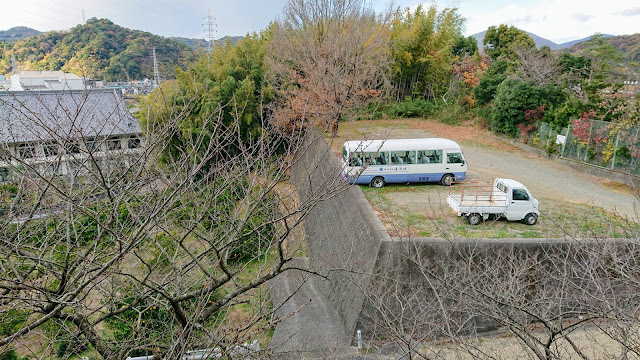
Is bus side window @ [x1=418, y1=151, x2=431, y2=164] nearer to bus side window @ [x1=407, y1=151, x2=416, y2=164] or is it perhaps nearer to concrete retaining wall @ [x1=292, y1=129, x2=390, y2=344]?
bus side window @ [x1=407, y1=151, x2=416, y2=164]

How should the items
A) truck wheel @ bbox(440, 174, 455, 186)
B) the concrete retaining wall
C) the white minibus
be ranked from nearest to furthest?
the concrete retaining wall < the white minibus < truck wheel @ bbox(440, 174, 455, 186)

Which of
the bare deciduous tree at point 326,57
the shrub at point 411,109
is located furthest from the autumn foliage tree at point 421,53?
the bare deciduous tree at point 326,57

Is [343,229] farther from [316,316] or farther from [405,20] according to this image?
[405,20]

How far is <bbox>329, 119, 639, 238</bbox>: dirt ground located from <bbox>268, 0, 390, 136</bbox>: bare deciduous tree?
5.46 feet

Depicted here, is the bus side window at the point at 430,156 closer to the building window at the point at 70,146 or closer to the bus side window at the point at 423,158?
the bus side window at the point at 423,158

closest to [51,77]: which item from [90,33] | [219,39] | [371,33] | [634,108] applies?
[90,33]

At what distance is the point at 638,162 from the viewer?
993 centimetres

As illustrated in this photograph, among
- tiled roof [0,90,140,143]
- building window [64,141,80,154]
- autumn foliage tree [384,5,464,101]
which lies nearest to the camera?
tiled roof [0,90,140,143]

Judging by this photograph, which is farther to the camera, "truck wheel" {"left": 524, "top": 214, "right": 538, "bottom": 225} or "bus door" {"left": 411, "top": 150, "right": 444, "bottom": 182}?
"bus door" {"left": 411, "top": 150, "right": 444, "bottom": 182}

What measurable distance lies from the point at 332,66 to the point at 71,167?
10.2m

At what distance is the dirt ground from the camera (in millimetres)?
7582

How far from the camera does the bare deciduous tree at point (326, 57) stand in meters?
12.9

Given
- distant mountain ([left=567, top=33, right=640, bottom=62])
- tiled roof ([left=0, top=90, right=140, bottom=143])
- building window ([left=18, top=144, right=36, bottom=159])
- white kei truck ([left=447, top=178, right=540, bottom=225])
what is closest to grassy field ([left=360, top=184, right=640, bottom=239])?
white kei truck ([left=447, top=178, right=540, bottom=225])

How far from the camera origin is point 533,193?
31.9 feet
